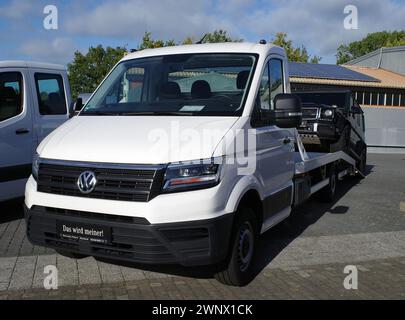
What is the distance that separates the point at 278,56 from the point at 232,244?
8.10 ft

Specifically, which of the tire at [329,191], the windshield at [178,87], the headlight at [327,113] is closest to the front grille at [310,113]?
the headlight at [327,113]

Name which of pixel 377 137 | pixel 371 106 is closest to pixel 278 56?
pixel 377 137

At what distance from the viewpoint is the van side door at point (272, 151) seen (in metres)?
4.61

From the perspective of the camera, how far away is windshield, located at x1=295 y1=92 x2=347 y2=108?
10.1 metres

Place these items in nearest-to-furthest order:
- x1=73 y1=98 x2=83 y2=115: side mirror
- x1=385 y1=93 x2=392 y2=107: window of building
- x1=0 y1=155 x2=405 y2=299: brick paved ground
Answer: x1=0 y1=155 x2=405 y2=299: brick paved ground → x1=73 y1=98 x2=83 y2=115: side mirror → x1=385 y1=93 x2=392 y2=107: window of building

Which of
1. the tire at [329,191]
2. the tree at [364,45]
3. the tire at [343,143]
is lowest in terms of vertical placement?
the tire at [329,191]

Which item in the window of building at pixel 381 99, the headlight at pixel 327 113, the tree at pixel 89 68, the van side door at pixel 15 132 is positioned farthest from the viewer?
the tree at pixel 89 68

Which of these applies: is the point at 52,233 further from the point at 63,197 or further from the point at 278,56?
the point at 278,56

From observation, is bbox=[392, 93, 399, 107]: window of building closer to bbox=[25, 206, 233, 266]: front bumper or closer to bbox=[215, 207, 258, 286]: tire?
bbox=[215, 207, 258, 286]: tire

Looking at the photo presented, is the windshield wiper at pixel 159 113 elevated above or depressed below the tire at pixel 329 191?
above

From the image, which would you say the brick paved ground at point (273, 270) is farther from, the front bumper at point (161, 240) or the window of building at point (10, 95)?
the window of building at point (10, 95)

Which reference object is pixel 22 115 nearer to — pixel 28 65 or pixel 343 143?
pixel 28 65

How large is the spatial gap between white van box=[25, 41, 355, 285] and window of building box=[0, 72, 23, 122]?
2.06 meters

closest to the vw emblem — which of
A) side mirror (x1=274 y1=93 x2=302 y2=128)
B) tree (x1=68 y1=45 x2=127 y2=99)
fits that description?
side mirror (x1=274 y1=93 x2=302 y2=128)
